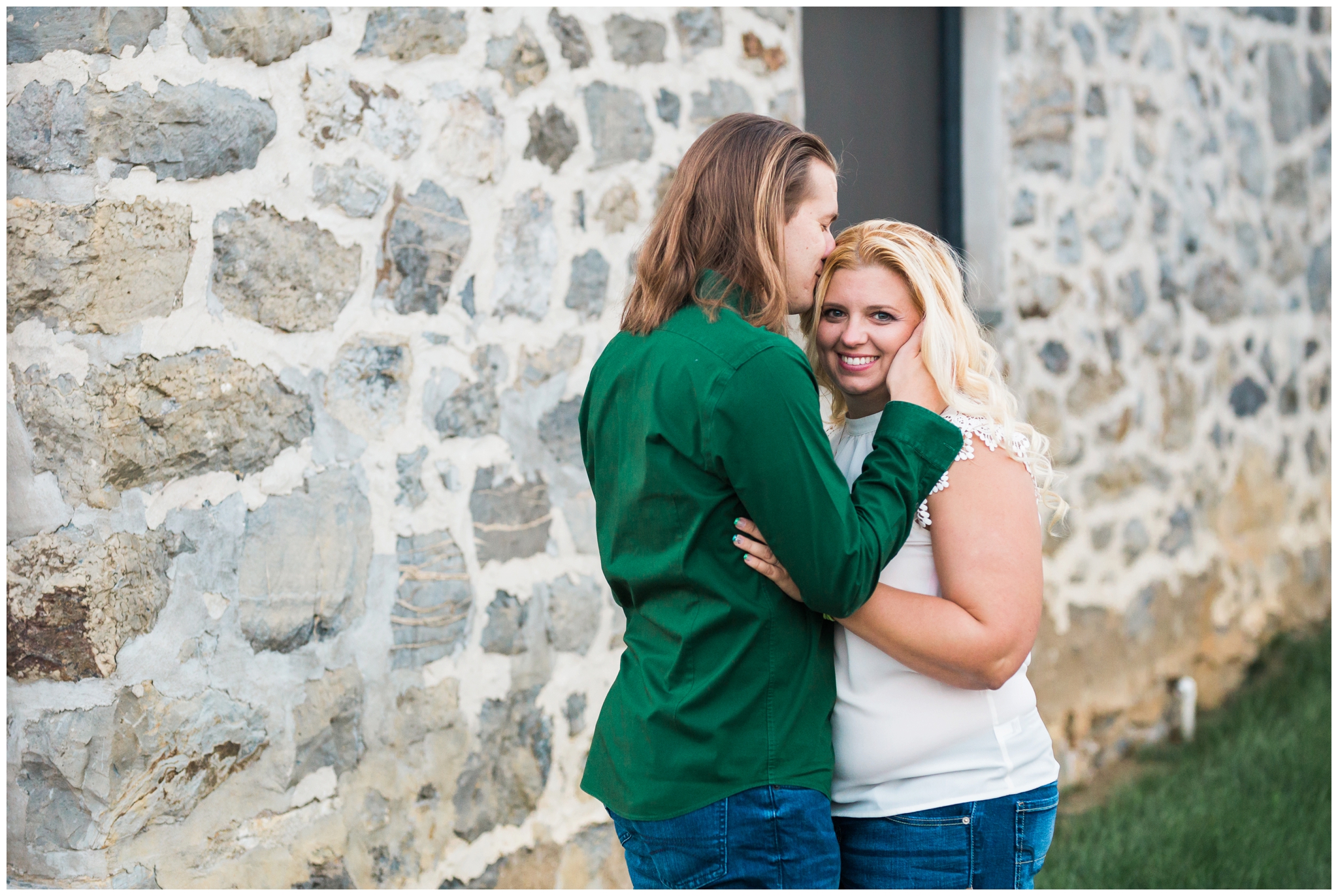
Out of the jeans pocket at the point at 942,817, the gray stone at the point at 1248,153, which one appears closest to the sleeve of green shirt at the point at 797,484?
the jeans pocket at the point at 942,817

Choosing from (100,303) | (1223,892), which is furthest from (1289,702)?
(100,303)

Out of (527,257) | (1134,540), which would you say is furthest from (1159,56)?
(527,257)

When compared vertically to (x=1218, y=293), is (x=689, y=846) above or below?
below

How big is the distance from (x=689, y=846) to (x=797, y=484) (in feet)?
1.76

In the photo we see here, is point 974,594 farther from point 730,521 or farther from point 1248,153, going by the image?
point 1248,153

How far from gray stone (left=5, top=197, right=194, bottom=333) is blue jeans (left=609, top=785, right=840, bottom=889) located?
4.78 ft

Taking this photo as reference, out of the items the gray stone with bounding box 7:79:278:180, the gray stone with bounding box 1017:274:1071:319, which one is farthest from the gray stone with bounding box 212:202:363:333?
the gray stone with bounding box 1017:274:1071:319

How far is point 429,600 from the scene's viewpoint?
2.59 m

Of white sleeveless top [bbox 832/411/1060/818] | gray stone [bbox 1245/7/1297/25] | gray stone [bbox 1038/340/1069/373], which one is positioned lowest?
white sleeveless top [bbox 832/411/1060/818]

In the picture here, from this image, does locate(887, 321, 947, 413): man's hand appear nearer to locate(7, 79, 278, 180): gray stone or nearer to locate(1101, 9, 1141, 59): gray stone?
locate(7, 79, 278, 180): gray stone

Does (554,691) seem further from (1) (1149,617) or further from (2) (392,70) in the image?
(1) (1149,617)

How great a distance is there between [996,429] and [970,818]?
59cm

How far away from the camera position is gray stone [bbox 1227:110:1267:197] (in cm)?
502

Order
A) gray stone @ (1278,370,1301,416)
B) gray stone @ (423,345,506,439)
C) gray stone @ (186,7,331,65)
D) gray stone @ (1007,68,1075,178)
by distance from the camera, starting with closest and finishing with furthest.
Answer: gray stone @ (186,7,331,65)
gray stone @ (423,345,506,439)
gray stone @ (1007,68,1075,178)
gray stone @ (1278,370,1301,416)
